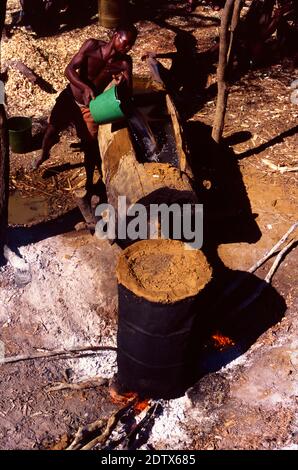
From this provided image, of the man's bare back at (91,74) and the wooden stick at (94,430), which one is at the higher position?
the man's bare back at (91,74)

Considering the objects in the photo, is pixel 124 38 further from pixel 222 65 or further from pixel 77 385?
pixel 77 385

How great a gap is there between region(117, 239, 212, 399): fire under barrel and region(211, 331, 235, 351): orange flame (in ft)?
2.21

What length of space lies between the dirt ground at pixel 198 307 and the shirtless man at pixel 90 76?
3.60 ft

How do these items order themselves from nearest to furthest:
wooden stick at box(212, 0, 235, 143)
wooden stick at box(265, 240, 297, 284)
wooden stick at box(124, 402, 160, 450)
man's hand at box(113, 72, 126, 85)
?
wooden stick at box(124, 402, 160, 450), wooden stick at box(265, 240, 297, 284), wooden stick at box(212, 0, 235, 143), man's hand at box(113, 72, 126, 85)

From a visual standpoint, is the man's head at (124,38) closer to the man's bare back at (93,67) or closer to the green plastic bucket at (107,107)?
the man's bare back at (93,67)

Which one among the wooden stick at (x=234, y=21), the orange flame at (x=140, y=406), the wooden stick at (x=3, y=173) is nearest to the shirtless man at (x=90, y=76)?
the wooden stick at (x=234, y=21)

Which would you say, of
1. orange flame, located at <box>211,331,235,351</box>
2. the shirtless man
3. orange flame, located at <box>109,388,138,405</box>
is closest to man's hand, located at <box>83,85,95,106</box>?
the shirtless man

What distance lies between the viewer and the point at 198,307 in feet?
15.9

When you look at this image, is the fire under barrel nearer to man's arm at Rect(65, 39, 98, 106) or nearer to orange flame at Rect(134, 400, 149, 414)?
orange flame at Rect(134, 400, 149, 414)

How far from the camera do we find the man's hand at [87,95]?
282 inches

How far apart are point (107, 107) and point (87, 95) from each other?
65 centimetres

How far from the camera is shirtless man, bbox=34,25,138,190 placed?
23.5 ft

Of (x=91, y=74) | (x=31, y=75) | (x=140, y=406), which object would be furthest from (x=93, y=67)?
(x=140, y=406)

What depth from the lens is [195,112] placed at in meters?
10.0
